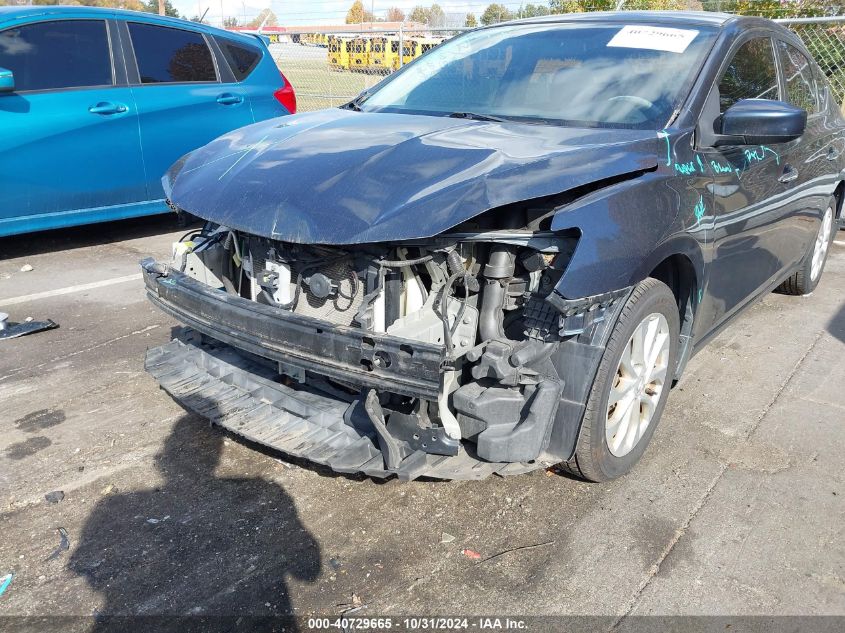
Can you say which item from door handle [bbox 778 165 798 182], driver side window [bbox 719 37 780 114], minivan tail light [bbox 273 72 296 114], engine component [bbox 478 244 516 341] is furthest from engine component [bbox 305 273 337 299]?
minivan tail light [bbox 273 72 296 114]

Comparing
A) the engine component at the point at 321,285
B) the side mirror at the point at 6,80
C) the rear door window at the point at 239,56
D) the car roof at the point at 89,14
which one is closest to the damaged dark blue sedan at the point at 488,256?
the engine component at the point at 321,285

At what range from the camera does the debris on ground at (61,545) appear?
2.55 m

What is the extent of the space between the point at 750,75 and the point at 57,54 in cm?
510

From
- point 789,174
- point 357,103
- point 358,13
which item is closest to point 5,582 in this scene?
point 357,103

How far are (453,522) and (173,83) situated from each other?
5251 millimetres

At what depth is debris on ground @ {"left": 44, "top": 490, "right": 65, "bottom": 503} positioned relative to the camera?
286 cm

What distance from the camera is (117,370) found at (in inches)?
158

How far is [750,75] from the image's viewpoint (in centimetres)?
373

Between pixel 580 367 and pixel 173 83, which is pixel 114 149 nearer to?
pixel 173 83

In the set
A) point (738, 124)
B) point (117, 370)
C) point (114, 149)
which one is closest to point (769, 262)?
point (738, 124)

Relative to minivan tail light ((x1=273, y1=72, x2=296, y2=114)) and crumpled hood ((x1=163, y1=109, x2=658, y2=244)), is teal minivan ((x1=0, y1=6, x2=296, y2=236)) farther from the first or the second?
crumpled hood ((x1=163, y1=109, x2=658, y2=244))

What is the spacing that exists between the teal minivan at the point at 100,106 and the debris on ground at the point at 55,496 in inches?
136

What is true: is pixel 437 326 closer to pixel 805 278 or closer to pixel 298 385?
pixel 298 385

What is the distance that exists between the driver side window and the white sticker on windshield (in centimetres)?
25
